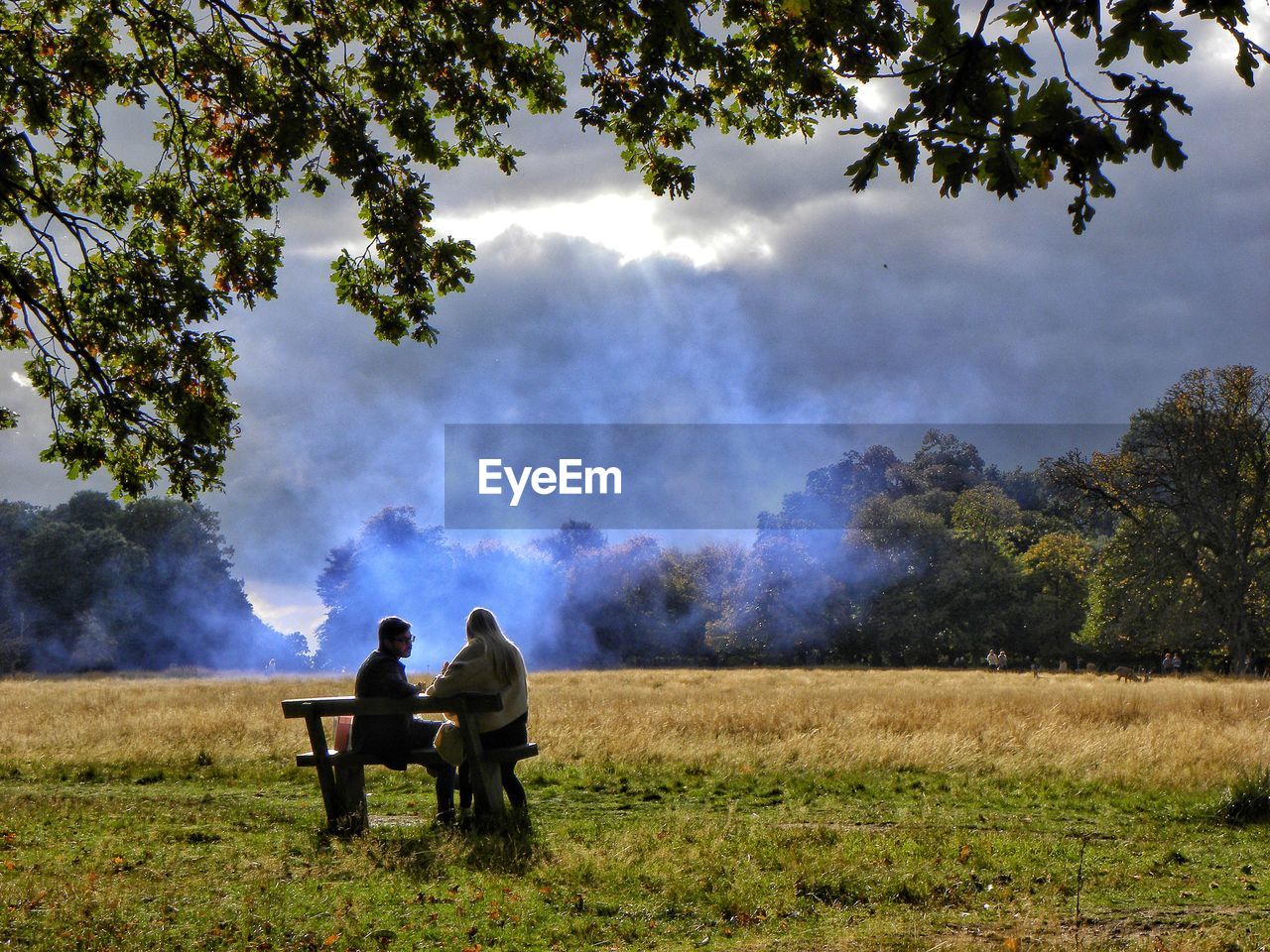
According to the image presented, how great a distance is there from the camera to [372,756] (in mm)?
9234

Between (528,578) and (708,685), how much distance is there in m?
57.2

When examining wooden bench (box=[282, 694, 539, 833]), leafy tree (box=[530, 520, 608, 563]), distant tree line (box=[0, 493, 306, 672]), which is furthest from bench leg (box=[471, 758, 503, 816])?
leafy tree (box=[530, 520, 608, 563])

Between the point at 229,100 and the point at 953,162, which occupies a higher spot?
the point at 229,100

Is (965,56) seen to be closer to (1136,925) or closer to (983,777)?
(1136,925)

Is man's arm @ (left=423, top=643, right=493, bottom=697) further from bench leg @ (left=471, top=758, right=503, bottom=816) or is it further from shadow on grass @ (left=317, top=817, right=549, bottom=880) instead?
shadow on grass @ (left=317, top=817, right=549, bottom=880)

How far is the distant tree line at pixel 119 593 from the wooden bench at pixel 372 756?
70487mm

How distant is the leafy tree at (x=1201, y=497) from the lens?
46.2m

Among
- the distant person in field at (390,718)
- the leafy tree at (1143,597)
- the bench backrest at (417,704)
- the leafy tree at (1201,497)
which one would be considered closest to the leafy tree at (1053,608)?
the leafy tree at (1143,597)

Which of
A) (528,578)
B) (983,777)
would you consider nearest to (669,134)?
(983,777)

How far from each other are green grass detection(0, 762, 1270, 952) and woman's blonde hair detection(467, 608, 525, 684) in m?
1.18

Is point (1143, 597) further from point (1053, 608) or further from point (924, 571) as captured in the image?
point (924, 571)

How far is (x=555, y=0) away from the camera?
9289mm

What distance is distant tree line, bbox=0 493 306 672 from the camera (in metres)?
74.1

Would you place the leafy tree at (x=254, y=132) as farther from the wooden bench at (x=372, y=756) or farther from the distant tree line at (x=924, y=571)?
the distant tree line at (x=924, y=571)
